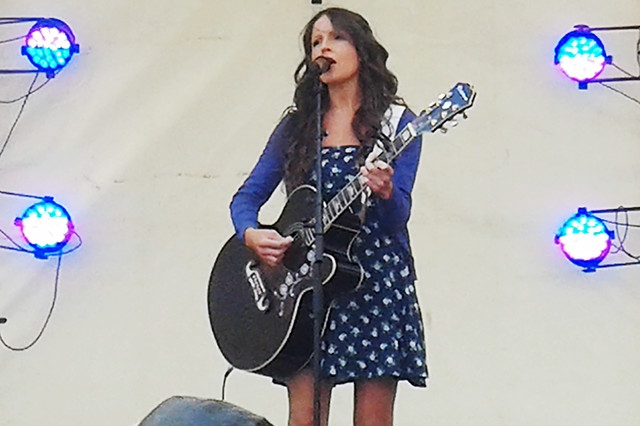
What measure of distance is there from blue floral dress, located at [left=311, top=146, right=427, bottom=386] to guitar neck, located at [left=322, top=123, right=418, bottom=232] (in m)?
0.04

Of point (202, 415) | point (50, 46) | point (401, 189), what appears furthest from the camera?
point (50, 46)

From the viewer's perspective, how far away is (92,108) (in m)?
3.49

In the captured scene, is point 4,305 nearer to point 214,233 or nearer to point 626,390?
point 214,233

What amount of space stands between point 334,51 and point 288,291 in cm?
60

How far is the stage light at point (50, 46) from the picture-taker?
11.4 feet

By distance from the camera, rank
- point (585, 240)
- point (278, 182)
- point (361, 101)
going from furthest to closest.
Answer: point (585, 240), point (278, 182), point (361, 101)

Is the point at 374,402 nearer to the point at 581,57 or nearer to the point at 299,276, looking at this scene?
the point at 299,276

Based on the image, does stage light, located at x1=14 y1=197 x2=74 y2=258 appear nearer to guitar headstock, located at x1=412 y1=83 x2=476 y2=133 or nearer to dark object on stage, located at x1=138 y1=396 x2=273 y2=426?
guitar headstock, located at x1=412 y1=83 x2=476 y2=133

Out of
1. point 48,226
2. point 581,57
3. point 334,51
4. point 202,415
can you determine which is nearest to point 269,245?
point 334,51

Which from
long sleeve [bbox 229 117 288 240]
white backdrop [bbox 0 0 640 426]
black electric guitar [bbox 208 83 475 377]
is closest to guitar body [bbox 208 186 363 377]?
black electric guitar [bbox 208 83 475 377]

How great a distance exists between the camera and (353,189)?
8.04ft

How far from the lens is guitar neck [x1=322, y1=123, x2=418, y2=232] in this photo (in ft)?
7.97

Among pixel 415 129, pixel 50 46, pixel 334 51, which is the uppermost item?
pixel 50 46

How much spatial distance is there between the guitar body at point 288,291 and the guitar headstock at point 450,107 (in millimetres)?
277
